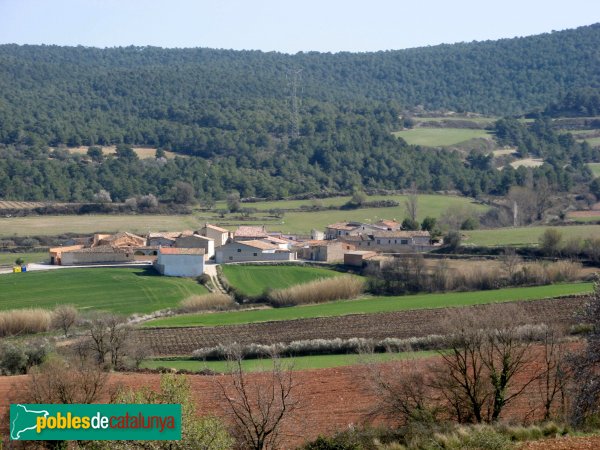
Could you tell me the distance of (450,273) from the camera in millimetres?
47250

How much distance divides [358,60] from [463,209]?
10250 cm

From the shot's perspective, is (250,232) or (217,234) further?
(250,232)

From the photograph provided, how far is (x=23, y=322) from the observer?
128 ft

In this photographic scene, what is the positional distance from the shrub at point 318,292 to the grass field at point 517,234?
11.5m

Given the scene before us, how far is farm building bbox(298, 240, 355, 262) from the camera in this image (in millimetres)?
55062

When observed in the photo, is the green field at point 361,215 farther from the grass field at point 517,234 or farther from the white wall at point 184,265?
the white wall at point 184,265

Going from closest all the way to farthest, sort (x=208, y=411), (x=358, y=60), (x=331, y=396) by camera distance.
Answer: (x=208, y=411), (x=331, y=396), (x=358, y=60)

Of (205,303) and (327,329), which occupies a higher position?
(327,329)

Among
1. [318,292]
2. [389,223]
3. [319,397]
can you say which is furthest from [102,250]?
[319,397]

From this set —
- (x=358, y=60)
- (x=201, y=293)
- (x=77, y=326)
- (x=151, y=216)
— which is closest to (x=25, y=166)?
(x=151, y=216)

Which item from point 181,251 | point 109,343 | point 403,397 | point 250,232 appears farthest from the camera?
point 250,232

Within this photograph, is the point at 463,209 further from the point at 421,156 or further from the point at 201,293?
the point at 201,293

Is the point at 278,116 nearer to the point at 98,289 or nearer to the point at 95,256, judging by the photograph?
the point at 95,256

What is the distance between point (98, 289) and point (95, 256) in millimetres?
7934
